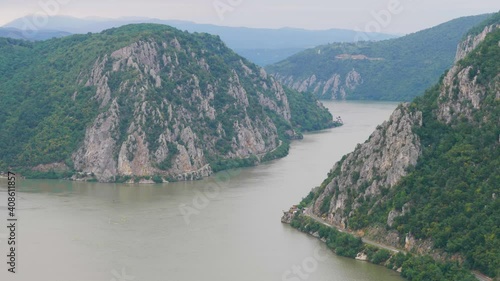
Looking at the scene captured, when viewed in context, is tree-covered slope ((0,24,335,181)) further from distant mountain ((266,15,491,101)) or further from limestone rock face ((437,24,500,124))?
distant mountain ((266,15,491,101))

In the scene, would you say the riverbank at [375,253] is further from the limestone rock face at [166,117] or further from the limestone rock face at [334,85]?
the limestone rock face at [334,85]

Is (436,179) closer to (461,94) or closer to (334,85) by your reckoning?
(461,94)

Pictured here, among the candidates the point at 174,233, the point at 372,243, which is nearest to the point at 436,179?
the point at 372,243

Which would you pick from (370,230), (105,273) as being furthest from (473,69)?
(105,273)

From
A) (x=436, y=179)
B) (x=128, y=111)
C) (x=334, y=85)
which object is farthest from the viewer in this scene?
(x=334, y=85)

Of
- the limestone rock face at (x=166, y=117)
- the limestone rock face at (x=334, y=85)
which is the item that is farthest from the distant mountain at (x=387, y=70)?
the limestone rock face at (x=166, y=117)

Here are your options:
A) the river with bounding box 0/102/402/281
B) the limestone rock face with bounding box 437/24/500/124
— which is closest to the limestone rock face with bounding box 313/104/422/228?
the limestone rock face with bounding box 437/24/500/124
